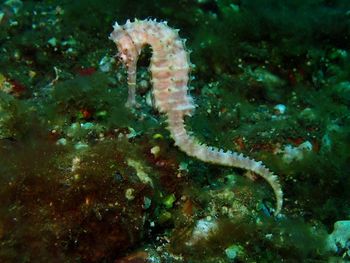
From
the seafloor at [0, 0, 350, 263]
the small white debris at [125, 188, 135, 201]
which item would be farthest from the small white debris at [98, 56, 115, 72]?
the small white debris at [125, 188, 135, 201]

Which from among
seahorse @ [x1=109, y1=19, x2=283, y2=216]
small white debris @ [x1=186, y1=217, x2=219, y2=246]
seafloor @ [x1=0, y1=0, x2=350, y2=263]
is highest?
seahorse @ [x1=109, y1=19, x2=283, y2=216]

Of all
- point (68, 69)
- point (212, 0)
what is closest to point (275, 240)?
point (68, 69)

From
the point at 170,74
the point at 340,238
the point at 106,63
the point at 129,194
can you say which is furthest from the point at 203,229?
the point at 106,63

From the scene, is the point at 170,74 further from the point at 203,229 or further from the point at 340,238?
the point at 340,238

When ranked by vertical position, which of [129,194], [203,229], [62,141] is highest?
[62,141]

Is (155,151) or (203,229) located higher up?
(155,151)

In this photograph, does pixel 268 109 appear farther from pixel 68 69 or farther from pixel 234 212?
pixel 68 69

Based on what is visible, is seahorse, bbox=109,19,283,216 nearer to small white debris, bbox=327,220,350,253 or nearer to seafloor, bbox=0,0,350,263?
seafloor, bbox=0,0,350,263
